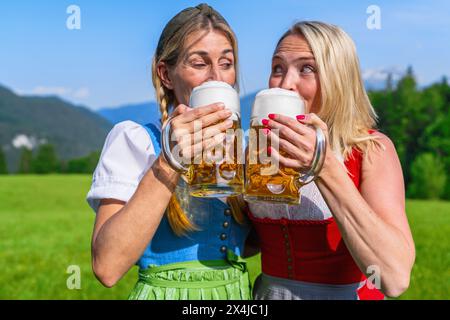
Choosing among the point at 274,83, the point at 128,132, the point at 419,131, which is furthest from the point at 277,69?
the point at 419,131

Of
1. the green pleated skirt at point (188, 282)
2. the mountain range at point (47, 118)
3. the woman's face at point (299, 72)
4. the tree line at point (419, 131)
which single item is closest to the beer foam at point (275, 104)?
the woman's face at point (299, 72)

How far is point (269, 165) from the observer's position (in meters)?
1.79

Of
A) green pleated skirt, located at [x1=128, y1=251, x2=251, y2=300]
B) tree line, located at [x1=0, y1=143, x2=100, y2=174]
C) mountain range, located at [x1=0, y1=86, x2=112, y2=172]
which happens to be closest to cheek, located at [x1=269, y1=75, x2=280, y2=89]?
green pleated skirt, located at [x1=128, y1=251, x2=251, y2=300]

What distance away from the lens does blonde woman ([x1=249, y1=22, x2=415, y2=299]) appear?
1.79 metres

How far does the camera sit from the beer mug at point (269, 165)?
1774 millimetres

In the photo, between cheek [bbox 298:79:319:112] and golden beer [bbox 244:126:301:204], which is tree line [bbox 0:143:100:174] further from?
golden beer [bbox 244:126:301:204]

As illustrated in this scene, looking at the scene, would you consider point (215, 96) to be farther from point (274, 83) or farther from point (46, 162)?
point (46, 162)

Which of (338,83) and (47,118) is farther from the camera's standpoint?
(47,118)

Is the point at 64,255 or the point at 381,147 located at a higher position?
the point at 381,147

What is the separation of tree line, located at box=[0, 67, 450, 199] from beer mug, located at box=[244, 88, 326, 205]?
142 feet

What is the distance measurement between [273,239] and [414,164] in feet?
156

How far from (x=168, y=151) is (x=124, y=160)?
0.46 metres

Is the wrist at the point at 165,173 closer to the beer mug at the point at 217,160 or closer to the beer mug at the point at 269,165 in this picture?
the beer mug at the point at 217,160
